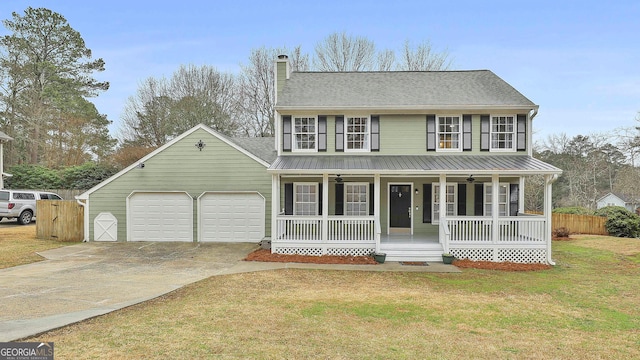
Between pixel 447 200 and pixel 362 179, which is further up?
pixel 362 179

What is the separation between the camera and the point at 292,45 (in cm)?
3014

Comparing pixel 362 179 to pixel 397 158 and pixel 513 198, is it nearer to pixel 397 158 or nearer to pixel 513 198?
pixel 397 158

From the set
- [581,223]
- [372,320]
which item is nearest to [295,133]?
[372,320]

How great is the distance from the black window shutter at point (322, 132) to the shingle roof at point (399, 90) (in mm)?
589

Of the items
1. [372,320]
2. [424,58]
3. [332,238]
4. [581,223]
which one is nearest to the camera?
[372,320]

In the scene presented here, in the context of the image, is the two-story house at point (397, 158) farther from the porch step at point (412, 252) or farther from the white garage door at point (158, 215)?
the white garage door at point (158, 215)

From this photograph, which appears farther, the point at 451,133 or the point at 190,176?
the point at 190,176

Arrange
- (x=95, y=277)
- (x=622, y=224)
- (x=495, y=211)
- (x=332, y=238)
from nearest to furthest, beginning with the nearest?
1. (x=95, y=277)
2. (x=495, y=211)
3. (x=332, y=238)
4. (x=622, y=224)

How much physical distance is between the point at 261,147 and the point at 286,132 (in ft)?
13.5

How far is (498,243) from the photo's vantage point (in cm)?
1154

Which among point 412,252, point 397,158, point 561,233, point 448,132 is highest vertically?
point 448,132

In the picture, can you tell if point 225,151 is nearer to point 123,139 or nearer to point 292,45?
point 292,45

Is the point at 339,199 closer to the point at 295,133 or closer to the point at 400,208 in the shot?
the point at 400,208

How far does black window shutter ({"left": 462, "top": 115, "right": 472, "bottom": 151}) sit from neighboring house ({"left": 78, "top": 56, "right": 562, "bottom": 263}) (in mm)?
36
